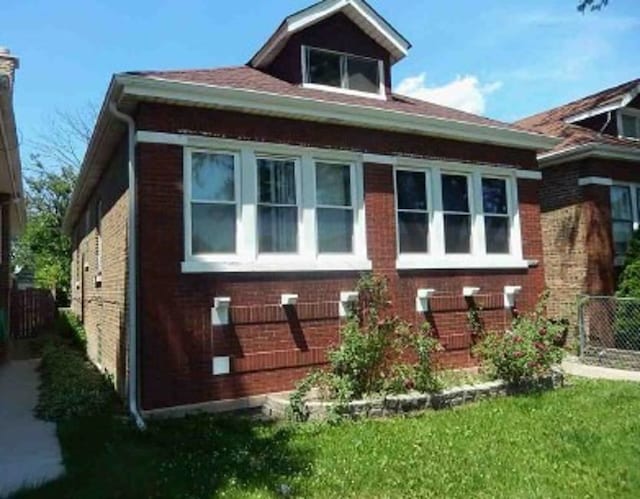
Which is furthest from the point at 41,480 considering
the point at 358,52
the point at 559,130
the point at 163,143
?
the point at 559,130

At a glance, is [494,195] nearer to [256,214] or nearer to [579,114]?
[256,214]

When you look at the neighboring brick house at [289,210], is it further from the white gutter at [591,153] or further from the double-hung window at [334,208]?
the white gutter at [591,153]

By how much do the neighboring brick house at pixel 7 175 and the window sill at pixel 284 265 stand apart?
2.87 metres

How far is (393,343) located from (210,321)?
254 centimetres

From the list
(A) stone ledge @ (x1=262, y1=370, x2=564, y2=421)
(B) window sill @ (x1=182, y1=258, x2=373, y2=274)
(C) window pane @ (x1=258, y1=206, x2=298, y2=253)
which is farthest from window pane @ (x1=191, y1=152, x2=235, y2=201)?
A: (A) stone ledge @ (x1=262, y1=370, x2=564, y2=421)

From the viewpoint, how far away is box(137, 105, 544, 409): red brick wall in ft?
27.0

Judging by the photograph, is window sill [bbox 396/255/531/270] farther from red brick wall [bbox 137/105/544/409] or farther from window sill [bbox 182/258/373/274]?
window sill [bbox 182/258/373/274]

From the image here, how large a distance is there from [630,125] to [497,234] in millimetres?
7271

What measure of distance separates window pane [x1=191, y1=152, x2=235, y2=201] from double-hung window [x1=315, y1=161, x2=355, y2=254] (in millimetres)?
1439

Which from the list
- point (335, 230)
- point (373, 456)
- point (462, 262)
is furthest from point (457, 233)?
point (373, 456)

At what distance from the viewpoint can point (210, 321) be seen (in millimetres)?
8539

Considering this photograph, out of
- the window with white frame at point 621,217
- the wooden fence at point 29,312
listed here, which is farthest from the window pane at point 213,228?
the wooden fence at point 29,312

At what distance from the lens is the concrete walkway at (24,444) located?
580 cm

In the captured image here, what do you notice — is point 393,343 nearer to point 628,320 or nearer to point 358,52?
point 358,52
